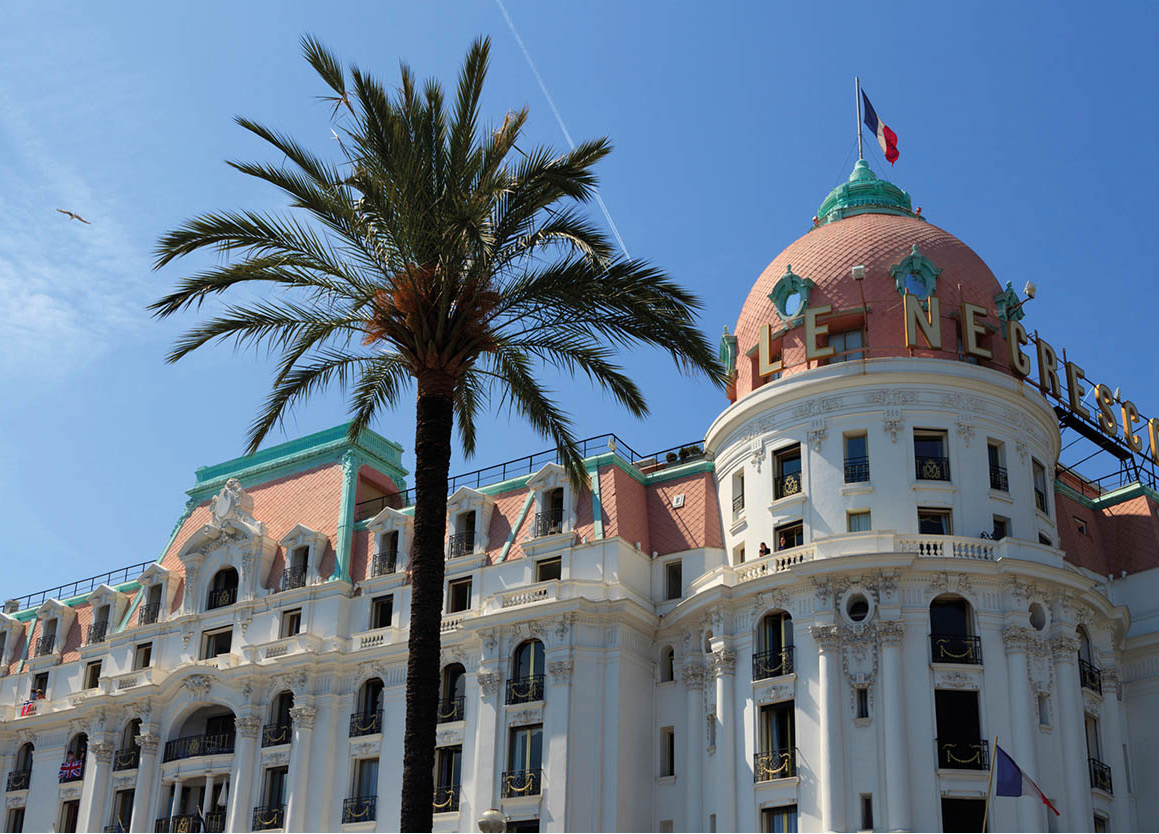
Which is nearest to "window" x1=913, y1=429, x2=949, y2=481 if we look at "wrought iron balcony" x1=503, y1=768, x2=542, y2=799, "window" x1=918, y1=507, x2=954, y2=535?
"window" x1=918, y1=507, x2=954, y2=535

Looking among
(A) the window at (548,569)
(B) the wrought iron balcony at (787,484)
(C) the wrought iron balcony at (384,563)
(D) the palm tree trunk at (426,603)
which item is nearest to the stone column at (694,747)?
(A) the window at (548,569)

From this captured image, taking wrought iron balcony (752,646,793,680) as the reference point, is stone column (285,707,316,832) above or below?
below

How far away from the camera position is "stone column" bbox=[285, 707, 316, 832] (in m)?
54.9

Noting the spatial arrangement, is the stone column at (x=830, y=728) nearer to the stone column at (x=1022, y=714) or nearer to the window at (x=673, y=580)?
the stone column at (x=1022, y=714)

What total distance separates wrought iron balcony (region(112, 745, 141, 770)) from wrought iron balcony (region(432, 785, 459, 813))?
56.2 feet

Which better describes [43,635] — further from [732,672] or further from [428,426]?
[428,426]

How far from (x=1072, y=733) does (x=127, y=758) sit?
41.0 meters

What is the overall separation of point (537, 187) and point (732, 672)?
23063 millimetres

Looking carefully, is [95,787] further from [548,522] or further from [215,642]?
[548,522]

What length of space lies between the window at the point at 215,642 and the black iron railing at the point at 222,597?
50.1 inches

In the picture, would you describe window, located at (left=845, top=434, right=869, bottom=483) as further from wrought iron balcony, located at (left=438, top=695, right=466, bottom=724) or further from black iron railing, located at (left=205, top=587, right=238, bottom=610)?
black iron railing, located at (left=205, top=587, right=238, bottom=610)

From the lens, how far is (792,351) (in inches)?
2089

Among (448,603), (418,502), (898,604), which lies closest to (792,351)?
(898,604)

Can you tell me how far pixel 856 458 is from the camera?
164 ft
